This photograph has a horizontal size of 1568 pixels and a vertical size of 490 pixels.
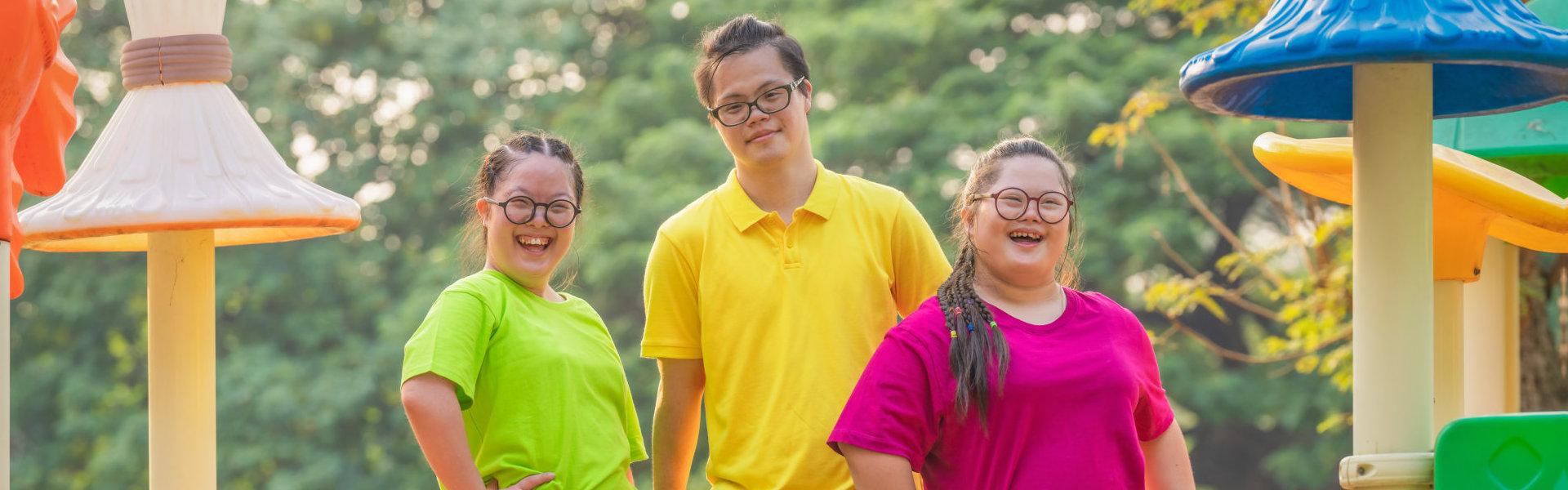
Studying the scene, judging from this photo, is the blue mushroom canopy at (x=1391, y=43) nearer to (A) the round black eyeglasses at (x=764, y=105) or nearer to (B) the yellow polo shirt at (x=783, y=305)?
(B) the yellow polo shirt at (x=783, y=305)

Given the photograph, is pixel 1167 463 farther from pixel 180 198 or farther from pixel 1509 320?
pixel 180 198

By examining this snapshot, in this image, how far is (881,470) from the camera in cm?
253

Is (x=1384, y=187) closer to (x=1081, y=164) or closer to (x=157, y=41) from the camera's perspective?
(x=157, y=41)

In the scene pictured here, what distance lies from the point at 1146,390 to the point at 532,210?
48.7 inches

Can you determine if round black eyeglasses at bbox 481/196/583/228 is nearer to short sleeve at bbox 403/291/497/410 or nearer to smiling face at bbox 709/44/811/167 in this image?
short sleeve at bbox 403/291/497/410

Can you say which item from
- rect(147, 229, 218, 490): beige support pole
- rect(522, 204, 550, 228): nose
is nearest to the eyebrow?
rect(522, 204, 550, 228): nose

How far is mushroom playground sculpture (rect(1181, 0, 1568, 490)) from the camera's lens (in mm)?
2727

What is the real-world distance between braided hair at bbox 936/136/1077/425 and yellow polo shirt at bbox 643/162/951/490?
0.22 meters

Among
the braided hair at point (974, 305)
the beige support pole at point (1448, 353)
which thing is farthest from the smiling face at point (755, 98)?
the beige support pole at point (1448, 353)

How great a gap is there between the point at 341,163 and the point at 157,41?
31.0 ft

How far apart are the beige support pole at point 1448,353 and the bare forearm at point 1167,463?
114cm

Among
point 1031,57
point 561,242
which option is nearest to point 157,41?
point 561,242

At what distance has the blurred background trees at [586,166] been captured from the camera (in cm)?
1134

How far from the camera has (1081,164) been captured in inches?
474
